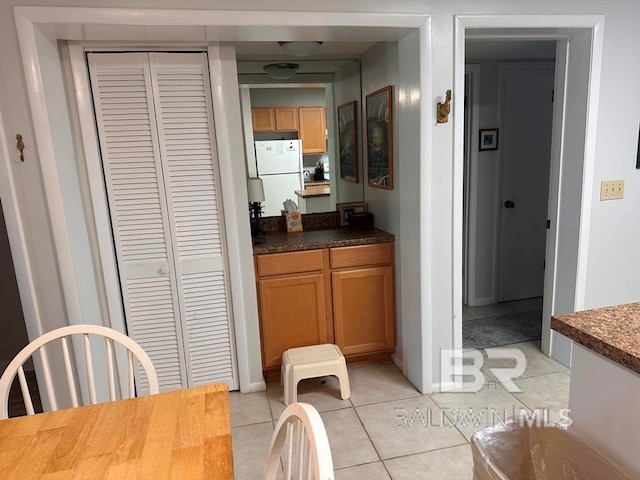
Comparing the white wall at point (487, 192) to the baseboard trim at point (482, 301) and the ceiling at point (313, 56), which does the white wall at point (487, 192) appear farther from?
the ceiling at point (313, 56)

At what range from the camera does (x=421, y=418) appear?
2.30 meters

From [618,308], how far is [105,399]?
2.34 m

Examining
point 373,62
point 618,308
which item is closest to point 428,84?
point 373,62

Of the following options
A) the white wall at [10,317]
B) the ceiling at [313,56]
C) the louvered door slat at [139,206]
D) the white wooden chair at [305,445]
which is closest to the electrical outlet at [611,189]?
the ceiling at [313,56]

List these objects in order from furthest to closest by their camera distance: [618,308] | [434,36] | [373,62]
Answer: [373,62] → [434,36] → [618,308]

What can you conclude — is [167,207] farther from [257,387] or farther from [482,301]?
[482,301]

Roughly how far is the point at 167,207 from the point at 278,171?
1.00 metres

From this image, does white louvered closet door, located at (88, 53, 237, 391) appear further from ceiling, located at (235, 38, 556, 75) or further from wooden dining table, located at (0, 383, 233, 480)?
wooden dining table, located at (0, 383, 233, 480)

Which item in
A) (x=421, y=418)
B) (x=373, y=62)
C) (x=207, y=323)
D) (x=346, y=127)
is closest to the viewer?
(x=421, y=418)

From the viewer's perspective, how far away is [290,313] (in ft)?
8.78

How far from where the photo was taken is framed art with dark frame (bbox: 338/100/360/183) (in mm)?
3129

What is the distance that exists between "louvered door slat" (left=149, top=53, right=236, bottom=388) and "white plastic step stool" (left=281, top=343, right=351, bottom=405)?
0.39 m

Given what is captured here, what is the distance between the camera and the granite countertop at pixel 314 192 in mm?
3180

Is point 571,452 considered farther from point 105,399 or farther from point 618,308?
point 105,399
